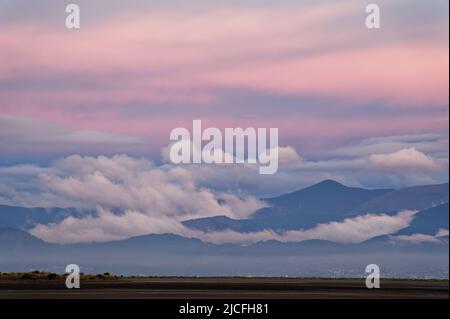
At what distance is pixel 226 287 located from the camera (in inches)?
7800
